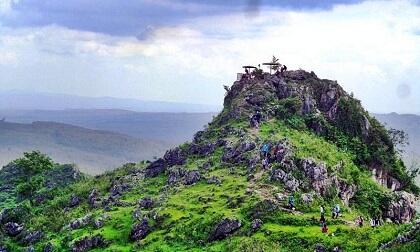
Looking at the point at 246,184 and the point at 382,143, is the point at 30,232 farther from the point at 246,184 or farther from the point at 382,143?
the point at 382,143

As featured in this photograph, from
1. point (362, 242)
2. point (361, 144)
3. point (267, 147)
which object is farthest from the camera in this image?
point (361, 144)

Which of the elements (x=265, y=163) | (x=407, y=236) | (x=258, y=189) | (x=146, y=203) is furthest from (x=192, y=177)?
(x=407, y=236)

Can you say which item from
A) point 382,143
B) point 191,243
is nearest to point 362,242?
point 191,243

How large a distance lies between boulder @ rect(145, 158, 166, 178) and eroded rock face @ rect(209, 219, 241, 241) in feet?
91.6

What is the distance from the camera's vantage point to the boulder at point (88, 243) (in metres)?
73.2

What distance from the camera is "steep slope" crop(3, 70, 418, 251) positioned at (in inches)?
2504

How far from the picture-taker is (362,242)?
177ft

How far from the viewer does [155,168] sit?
94.1m

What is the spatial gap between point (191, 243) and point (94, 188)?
3332cm

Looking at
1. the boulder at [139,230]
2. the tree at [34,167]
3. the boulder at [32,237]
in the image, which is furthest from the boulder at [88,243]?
the tree at [34,167]

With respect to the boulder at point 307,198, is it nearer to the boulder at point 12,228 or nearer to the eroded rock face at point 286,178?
the eroded rock face at point 286,178

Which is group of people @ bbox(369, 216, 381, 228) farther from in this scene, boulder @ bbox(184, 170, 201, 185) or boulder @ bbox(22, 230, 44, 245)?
boulder @ bbox(22, 230, 44, 245)

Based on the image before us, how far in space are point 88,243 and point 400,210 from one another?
3515 cm

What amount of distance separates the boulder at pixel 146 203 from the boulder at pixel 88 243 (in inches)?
301
